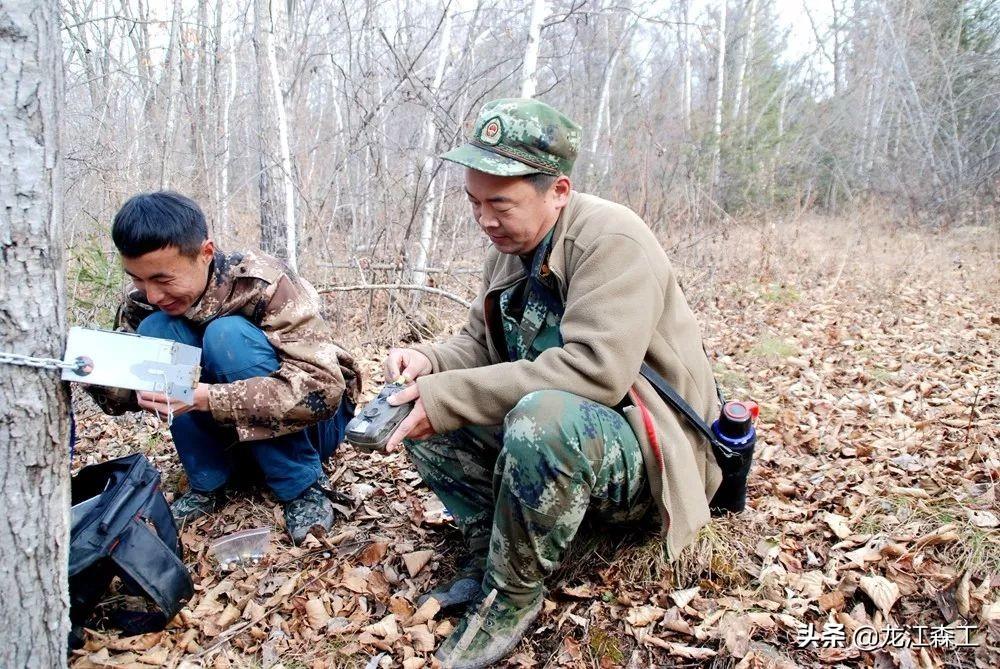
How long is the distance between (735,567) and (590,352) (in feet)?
3.55

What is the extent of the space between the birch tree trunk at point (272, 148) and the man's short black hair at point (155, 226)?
2.97m

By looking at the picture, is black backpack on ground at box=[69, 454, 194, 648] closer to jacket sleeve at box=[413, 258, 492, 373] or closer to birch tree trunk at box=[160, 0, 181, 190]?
jacket sleeve at box=[413, 258, 492, 373]

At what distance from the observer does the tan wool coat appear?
195cm

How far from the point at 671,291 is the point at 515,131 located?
2.48 feet

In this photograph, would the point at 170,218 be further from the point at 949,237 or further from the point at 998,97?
the point at 998,97

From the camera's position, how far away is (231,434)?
285cm

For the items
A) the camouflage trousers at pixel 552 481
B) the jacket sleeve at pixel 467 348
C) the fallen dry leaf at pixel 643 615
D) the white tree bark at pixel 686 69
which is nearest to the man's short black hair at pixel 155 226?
the jacket sleeve at pixel 467 348

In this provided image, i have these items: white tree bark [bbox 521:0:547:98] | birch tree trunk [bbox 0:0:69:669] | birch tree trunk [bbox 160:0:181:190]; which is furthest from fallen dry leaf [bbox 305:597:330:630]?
birch tree trunk [bbox 160:0:181:190]

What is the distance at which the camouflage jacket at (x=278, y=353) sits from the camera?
248 cm

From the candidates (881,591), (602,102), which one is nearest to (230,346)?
(881,591)

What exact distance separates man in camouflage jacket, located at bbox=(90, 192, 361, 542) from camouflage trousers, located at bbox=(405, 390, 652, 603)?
102cm

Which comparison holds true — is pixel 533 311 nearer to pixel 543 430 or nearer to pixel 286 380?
pixel 543 430

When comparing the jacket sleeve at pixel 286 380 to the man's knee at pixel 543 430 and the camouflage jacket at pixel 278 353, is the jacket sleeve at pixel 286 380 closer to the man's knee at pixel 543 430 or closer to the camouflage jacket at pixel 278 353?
the camouflage jacket at pixel 278 353

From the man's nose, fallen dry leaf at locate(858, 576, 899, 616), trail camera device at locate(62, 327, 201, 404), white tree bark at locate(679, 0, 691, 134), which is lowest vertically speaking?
fallen dry leaf at locate(858, 576, 899, 616)
